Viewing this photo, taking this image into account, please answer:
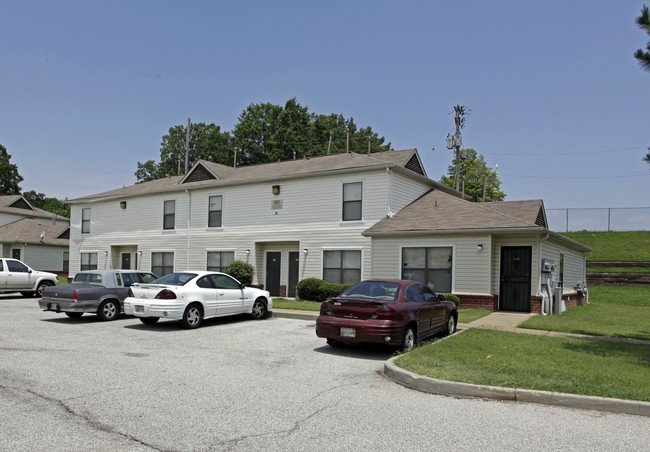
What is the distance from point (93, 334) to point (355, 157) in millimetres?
→ 14178

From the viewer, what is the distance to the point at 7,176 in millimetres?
64750

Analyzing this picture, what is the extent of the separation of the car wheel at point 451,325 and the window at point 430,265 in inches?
227

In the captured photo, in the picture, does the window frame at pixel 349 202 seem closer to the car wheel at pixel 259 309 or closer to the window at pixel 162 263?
the car wheel at pixel 259 309

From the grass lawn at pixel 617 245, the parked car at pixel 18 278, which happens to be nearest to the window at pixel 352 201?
the parked car at pixel 18 278

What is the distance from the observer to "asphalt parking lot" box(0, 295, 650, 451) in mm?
4840

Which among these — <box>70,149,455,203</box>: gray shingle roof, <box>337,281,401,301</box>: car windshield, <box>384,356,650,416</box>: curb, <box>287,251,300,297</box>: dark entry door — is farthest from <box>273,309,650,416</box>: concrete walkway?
<box>287,251,300,297</box>: dark entry door

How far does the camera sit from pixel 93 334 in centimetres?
1159

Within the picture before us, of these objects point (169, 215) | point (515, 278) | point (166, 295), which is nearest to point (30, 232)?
point (169, 215)

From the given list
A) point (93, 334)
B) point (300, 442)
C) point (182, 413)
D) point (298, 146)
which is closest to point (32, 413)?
point (182, 413)

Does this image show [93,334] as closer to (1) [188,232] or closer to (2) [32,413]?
(2) [32,413]

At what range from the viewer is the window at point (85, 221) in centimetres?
3183

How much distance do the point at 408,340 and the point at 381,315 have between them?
2.92ft

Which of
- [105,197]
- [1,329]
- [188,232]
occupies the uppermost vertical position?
[105,197]

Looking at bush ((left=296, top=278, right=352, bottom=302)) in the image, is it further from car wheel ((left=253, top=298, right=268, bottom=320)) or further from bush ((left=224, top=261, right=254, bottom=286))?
car wheel ((left=253, top=298, right=268, bottom=320))
